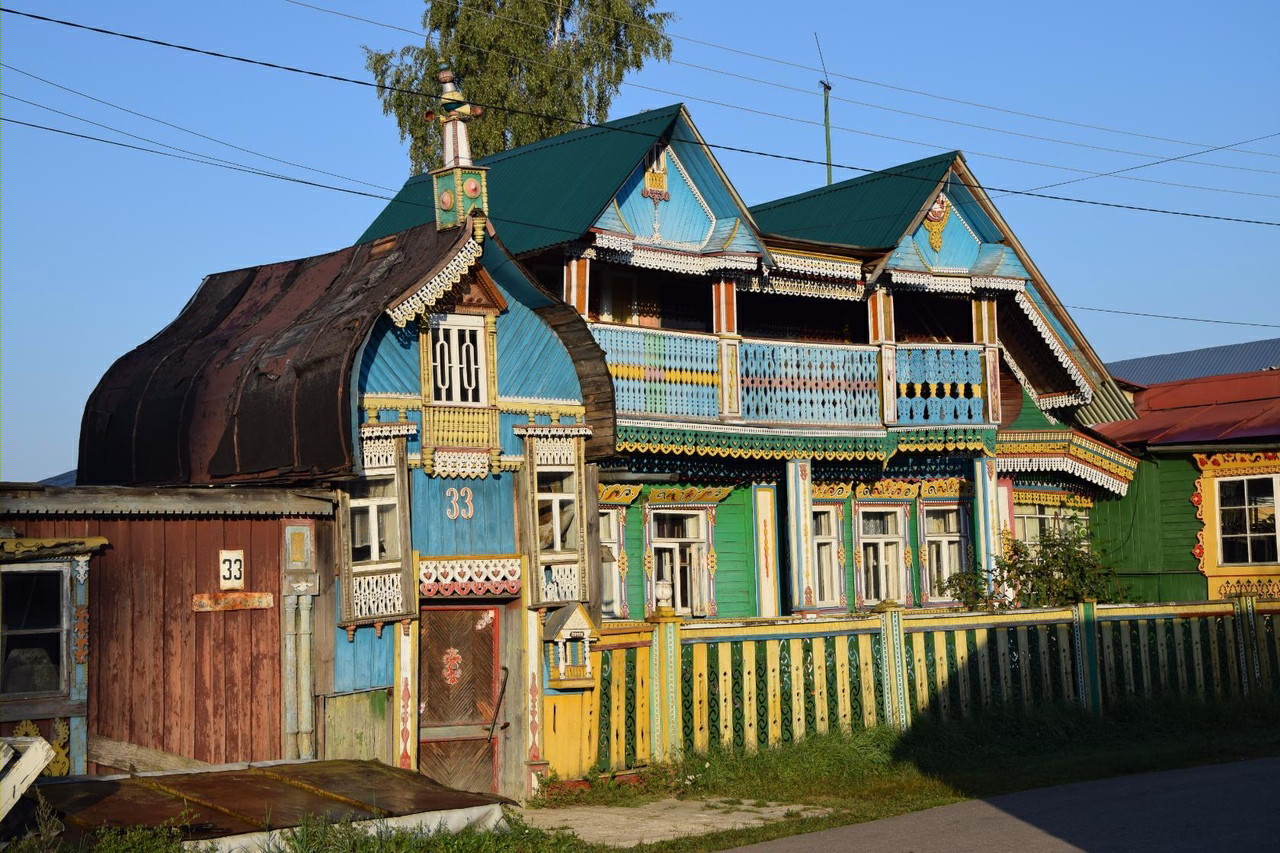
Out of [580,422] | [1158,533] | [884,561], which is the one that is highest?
[580,422]

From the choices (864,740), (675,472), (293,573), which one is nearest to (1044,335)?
(675,472)

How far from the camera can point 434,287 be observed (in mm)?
17000

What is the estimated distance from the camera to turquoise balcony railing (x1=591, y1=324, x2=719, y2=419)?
848 inches

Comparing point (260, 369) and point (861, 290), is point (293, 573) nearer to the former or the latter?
point (260, 369)

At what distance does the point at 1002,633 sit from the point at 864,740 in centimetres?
304

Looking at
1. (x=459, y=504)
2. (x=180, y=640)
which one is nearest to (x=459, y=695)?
(x=459, y=504)

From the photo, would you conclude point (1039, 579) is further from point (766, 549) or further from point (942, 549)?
point (766, 549)

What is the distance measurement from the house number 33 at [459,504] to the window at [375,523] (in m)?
0.71

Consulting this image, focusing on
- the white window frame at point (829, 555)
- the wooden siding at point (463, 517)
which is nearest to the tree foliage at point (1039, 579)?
the white window frame at point (829, 555)

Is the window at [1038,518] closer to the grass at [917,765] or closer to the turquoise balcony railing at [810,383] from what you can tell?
the turquoise balcony railing at [810,383]

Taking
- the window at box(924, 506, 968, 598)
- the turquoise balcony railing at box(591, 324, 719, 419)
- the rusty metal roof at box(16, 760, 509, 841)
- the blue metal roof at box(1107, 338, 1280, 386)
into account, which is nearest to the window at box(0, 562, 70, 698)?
the rusty metal roof at box(16, 760, 509, 841)

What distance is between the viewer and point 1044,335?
87.6ft

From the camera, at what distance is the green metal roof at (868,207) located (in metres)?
25.1

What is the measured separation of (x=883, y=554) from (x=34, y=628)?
15237mm
